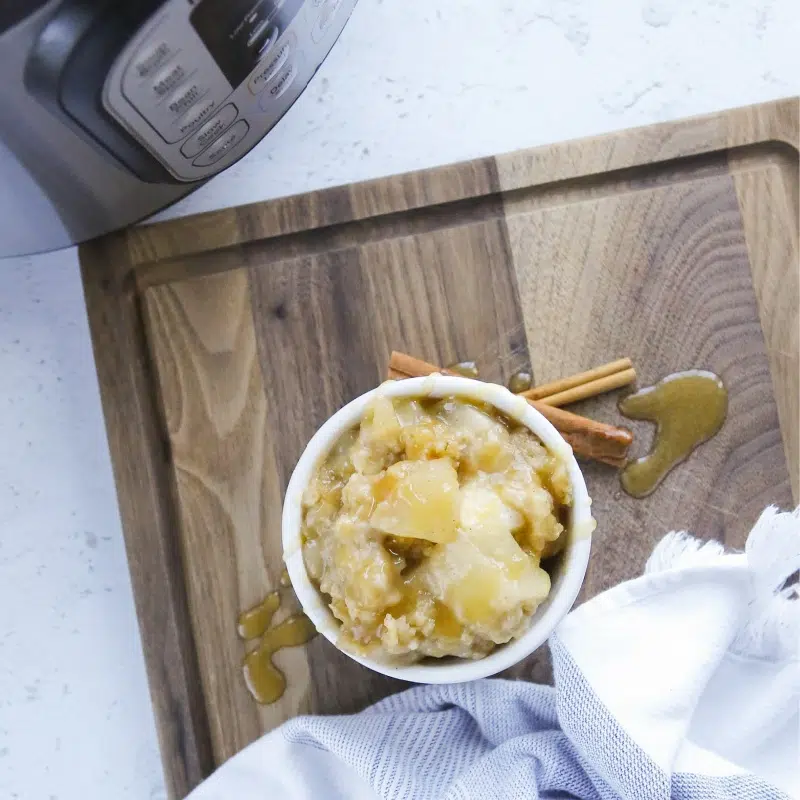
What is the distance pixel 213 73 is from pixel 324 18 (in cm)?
13

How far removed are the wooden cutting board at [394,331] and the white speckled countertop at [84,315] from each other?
3.4 inches

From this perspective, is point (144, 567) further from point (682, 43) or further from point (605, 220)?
point (682, 43)

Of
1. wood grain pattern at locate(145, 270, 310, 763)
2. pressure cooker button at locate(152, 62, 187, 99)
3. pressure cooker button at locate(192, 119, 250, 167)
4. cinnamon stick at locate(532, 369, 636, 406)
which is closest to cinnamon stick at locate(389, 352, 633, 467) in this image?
cinnamon stick at locate(532, 369, 636, 406)

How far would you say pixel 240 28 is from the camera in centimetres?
61

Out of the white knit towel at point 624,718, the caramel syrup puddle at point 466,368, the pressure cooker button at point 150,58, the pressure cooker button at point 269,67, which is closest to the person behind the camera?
the pressure cooker button at point 150,58

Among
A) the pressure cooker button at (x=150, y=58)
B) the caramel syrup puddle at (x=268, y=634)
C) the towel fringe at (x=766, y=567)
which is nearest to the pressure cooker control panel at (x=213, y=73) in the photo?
the pressure cooker button at (x=150, y=58)

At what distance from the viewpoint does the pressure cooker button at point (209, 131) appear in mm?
695

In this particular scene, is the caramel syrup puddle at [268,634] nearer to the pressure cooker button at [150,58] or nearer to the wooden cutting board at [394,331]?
the wooden cutting board at [394,331]

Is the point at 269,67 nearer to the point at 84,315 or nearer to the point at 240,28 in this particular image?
the point at 240,28

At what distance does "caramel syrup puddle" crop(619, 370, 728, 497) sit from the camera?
894 millimetres

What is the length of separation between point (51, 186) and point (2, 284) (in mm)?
329

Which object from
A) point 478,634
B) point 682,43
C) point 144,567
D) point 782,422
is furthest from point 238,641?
point 682,43

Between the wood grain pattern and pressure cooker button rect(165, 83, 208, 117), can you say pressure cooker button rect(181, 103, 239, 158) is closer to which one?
pressure cooker button rect(165, 83, 208, 117)

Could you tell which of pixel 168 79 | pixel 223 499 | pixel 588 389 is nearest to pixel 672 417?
pixel 588 389
